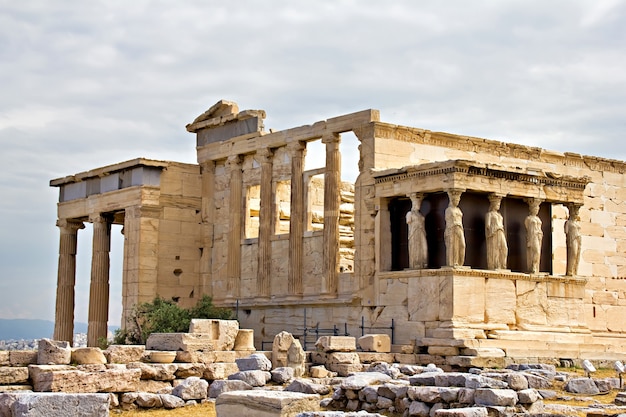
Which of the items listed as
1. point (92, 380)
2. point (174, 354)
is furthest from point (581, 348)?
point (92, 380)

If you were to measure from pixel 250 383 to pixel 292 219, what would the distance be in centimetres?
1071

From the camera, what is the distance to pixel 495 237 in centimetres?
2378

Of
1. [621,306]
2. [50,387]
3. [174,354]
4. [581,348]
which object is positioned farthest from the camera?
[621,306]

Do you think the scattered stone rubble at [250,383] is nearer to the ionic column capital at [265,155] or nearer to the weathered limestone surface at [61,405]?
the weathered limestone surface at [61,405]

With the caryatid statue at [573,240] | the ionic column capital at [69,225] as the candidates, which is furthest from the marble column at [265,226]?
the caryatid statue at [573,240]

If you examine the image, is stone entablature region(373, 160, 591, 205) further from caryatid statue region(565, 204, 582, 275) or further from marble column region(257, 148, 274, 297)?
marble column region(257, 148, 274, 297)

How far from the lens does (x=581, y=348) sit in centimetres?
2386

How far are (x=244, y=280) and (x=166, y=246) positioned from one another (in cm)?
231

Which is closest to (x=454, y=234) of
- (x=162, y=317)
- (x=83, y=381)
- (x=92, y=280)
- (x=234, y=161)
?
(x=162, y=317)

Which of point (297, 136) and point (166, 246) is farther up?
point (297, 136)

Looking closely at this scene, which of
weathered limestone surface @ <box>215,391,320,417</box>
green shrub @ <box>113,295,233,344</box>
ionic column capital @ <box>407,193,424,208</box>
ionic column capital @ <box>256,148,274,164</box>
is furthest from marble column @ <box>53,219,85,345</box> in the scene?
weathered limestone surface @ <box>215,391,320,417</box>

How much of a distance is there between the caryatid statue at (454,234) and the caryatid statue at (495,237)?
0.83 meters

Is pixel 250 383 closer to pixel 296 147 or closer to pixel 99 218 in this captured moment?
pixel 296 147

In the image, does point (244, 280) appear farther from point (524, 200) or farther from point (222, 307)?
point (524, 200)
